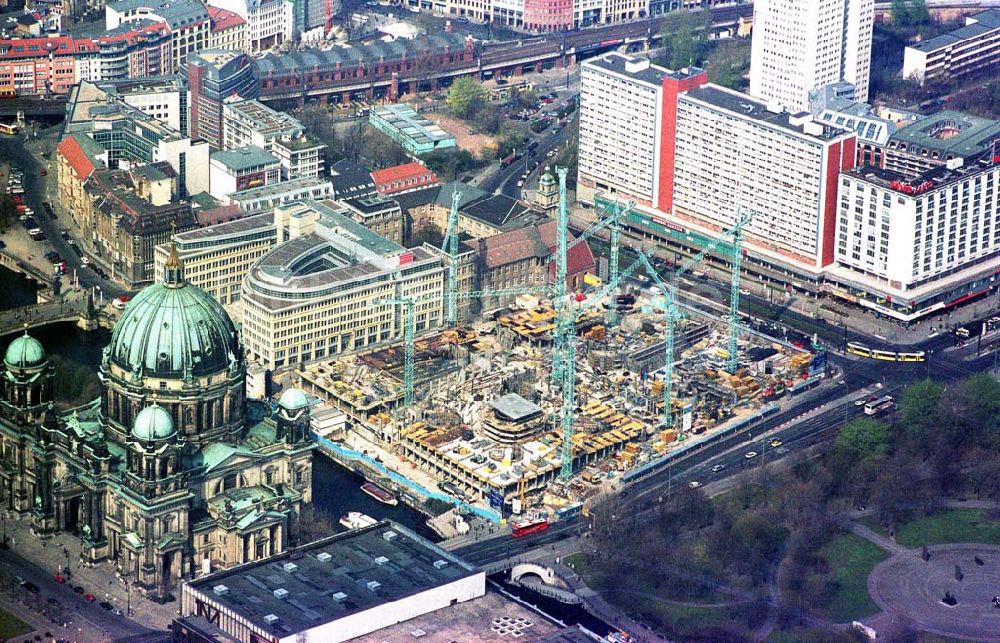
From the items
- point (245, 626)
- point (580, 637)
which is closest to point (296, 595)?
point (245, 626)

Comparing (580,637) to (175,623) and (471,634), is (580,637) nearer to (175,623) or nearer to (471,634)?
(471,634)

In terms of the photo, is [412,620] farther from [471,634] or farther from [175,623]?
[175,623]

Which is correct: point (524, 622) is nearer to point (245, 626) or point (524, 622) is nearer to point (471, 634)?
point (471, 634)

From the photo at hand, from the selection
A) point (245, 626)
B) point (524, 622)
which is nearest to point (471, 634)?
point (524, 622)

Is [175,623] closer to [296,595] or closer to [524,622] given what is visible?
[296,595]

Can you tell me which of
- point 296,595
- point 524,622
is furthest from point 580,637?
point 296,595

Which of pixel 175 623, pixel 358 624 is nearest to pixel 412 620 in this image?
pixel 358 624
